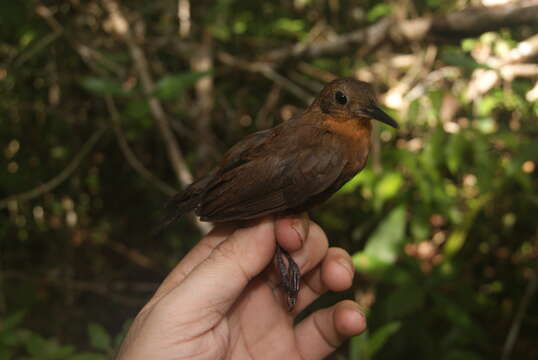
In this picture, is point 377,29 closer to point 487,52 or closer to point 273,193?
point 487,52

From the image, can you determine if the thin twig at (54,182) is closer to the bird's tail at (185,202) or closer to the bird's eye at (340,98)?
the bird's tail at (185,202)

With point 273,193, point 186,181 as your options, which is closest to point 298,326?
point 273,193

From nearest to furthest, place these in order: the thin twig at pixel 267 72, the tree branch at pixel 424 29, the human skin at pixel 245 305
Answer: the human skin at pixel 245 305 < the tree branch at pixel 424 29 < the thin twig at pixel 267 72

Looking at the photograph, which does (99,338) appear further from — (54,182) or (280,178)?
(54,182)

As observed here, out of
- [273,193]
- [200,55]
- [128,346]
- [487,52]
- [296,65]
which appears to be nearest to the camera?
[128,346]

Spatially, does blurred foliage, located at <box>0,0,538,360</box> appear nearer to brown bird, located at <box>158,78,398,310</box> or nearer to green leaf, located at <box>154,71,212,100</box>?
green leaf, located at <box>154,71,212,100</box>

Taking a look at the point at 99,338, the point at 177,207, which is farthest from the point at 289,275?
the point at 99,338

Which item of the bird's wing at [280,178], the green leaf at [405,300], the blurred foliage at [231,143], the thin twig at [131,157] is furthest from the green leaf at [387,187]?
the thin twig at [131,157]
